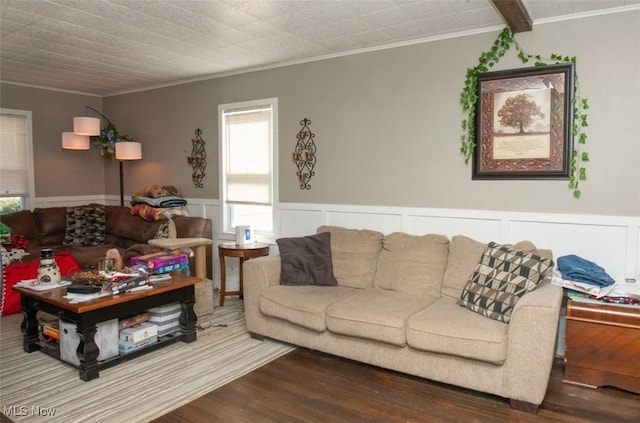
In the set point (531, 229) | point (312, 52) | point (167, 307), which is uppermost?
point (312, 52)

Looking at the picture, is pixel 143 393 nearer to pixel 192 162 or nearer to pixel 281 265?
pixel 281 265

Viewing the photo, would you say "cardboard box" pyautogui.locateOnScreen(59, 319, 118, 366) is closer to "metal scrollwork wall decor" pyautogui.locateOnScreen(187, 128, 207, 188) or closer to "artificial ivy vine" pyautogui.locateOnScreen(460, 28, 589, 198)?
"metal scrollwork wall decor" pyautogui.locateOnScreen(187, 128, 207, 188)

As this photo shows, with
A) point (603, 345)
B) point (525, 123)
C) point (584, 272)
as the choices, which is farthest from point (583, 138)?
point (603, 345)

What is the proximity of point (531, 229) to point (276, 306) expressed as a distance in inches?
78.5

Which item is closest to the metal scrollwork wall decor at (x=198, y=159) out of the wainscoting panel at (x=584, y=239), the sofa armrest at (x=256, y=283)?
the sofa armrest at (x=256, y=283)

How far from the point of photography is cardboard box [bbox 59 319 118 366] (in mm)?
2988

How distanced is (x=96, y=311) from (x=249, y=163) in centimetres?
244

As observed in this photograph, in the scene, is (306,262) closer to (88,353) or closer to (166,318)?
(166,318)

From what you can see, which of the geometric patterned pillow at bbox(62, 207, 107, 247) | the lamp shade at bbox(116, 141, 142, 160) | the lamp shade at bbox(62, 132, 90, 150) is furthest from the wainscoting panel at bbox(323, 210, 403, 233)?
the lamp shade at bbox(62, 132, 90, 150)

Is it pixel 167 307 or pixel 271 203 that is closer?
pixel 167 307

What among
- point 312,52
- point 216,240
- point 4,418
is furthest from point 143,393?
point 312,52

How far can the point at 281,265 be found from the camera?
144 inches

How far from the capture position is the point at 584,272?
2.91 metres

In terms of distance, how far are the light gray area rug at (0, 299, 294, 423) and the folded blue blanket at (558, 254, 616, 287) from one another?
204cm
